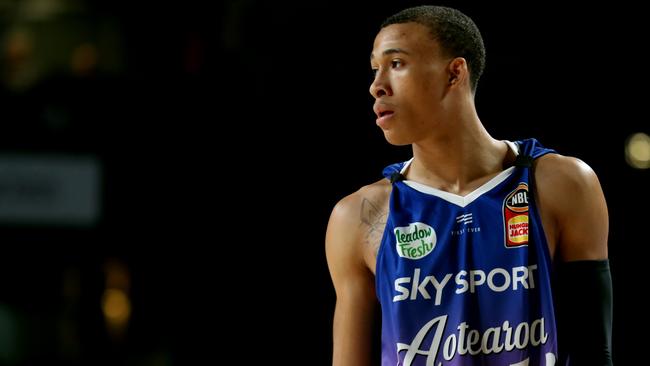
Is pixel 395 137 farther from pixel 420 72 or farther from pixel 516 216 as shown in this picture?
pixel 516 216

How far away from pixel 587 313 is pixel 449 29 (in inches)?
32.2

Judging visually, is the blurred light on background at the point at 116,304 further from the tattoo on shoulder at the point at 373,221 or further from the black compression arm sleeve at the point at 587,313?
the black compression arm sleeve at the point at 587,313

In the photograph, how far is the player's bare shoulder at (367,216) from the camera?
2.58m

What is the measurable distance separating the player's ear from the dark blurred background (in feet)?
5.56

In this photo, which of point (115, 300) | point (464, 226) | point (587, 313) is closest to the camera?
point (587, 313)

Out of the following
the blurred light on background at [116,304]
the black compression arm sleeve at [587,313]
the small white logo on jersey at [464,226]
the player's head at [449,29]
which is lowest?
the blurred light on background at [116,304]

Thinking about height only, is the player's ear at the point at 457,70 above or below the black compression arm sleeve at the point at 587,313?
above

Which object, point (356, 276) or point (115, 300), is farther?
point (115, 300)

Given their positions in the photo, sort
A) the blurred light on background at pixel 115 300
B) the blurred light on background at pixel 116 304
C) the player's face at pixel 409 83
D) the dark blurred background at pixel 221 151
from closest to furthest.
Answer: the player's face at pixel 409 83
the dark blurred background at pixel 221 151
the blurred light on background at pixel 115 300
the blurred light on background at pixel 116 304

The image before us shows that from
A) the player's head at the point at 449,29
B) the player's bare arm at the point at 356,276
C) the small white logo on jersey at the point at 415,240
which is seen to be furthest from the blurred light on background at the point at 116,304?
the player's head at the point at 449,29

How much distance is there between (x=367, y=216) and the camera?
2621 millimetres

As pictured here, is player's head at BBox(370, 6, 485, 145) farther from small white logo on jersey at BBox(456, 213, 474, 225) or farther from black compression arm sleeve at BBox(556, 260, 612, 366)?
black compression arm sleeve at BBox(556, 260, 612, 366)

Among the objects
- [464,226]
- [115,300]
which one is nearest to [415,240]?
[464,226]

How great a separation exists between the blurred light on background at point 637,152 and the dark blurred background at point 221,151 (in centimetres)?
1
